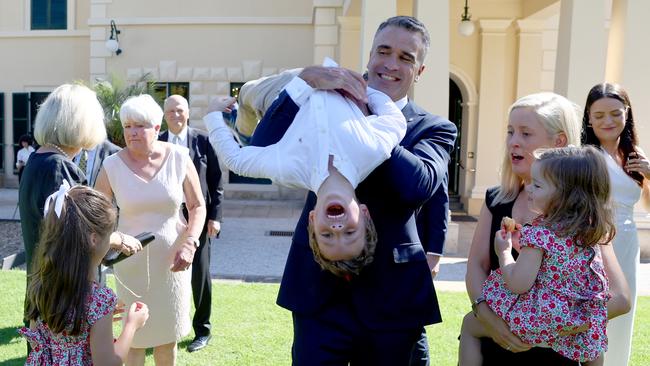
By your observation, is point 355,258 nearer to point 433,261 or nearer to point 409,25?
point 409,25

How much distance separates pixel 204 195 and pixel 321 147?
139 inches

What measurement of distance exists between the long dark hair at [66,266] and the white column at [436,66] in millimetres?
6848

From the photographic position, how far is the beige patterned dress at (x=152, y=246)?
349 cm

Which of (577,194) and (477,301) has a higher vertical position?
(577,194)

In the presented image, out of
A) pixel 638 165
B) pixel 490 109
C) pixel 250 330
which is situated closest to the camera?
pixel 638 165

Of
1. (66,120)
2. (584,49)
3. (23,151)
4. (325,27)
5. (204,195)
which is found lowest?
(23,151)

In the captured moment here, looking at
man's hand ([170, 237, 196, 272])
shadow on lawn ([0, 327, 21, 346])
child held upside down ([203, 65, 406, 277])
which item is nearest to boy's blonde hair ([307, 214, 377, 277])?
child held upside down ([203, 65, 406, 277])

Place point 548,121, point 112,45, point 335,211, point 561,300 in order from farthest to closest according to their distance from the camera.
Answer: point 112,45
point 548,121
point 561,300
point 335,211

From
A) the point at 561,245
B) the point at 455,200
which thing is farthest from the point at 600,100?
the point at 455,200

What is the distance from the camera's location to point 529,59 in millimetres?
12969

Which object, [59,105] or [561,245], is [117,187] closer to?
[59,105]

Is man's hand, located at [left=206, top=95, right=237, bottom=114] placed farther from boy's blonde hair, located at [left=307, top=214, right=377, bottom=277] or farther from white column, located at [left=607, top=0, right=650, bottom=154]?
white column, located at [left=607, top=0, right=650, bottom=154]

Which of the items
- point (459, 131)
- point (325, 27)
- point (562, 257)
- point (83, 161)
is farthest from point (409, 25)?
point (325, 27)

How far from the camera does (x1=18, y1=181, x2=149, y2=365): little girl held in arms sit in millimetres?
2215
